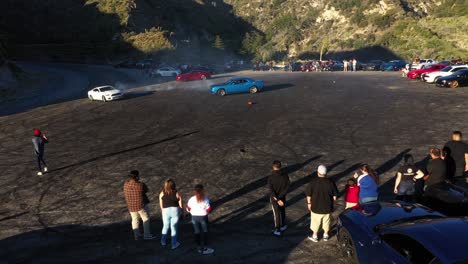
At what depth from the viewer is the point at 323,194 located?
823 centimetres

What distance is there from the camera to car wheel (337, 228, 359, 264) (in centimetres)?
729

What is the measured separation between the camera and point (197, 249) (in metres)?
8.48

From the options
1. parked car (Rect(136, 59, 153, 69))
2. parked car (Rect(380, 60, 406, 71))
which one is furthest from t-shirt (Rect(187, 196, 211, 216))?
parked car (Rect(136, 59, 153, 69))

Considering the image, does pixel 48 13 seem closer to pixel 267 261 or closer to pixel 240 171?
pixel 240 171

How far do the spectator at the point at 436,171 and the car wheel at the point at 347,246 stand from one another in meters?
2.79

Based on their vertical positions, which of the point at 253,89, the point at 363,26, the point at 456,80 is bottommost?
the point at 253,89

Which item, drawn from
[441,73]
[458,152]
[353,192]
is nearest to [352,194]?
[353,192]

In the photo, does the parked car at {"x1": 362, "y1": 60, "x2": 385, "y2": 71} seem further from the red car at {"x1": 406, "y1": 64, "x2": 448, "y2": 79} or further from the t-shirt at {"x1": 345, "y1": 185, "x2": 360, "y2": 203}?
the t-shirt at {"x1": 345, "y1": 185, "x2": 360, "y2": 203}

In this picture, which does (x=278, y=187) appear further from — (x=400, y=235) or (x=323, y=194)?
(x=400, y=235)

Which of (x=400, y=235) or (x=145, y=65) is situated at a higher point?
(x=145, y=65)

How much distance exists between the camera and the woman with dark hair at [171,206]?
326 inches

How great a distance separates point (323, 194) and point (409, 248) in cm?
249

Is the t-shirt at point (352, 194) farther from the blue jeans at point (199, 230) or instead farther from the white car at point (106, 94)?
the white car at point (106, 94)

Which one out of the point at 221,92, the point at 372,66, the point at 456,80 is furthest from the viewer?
the point at 372,66
